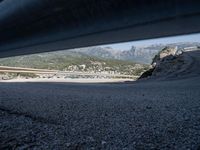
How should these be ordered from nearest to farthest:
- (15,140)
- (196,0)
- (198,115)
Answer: (196,0)
(15,140)
(198,115)

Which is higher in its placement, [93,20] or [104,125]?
[93,20]

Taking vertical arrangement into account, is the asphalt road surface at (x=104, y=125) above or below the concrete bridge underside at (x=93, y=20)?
below

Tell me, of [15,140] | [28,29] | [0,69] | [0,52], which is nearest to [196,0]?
[15,140]

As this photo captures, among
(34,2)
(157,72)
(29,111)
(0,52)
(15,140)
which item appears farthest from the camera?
(157,72)

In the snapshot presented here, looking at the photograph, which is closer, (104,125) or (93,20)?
(104,125)

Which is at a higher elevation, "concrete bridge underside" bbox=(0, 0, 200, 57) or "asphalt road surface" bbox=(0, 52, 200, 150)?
"concrete bridge underside" bbox=(0, 0, 200, 57)

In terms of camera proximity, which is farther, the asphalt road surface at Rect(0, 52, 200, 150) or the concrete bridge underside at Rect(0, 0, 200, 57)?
the concrete bridge underside at Rect(0, 0, 200, 57)

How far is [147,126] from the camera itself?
7.37 m

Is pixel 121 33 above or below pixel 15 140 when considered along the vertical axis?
above

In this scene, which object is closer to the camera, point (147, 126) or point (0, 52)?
point (147, 126)

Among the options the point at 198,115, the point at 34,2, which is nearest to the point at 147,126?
the point at 198,115

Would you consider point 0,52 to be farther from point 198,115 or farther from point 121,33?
point 198,115

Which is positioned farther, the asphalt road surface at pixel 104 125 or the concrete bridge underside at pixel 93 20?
the concrete bridge underside at pixel 93 20

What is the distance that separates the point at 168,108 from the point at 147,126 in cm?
262
